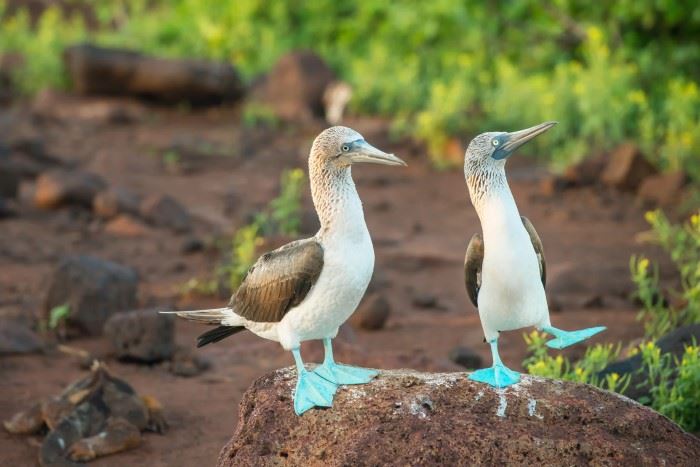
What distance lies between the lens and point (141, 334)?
7.38 m

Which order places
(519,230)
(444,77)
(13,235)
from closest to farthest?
1. (519,230)
2. (13,235)
3. (444,77)

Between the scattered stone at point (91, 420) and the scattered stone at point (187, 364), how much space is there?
2.95 feet

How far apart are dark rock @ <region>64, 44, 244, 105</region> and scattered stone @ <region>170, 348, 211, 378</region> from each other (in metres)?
8.44

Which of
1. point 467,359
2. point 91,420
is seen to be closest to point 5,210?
point 91,420

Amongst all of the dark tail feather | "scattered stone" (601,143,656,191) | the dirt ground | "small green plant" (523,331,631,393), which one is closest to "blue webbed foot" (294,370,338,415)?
the dark tail feather

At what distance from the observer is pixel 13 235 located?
33.7 ft

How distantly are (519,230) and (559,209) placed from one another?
681 cm

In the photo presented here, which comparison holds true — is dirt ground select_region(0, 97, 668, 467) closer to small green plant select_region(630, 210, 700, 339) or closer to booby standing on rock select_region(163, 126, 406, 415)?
small green plant select_region(630, 210, 700, 339)

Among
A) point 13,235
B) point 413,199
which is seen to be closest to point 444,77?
point 413,199

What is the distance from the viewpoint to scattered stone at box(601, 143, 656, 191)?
11.3 m

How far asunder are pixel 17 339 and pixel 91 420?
165 cm

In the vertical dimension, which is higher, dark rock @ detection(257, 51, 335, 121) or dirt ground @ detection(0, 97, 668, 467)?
dark rock @ detection(257, 51, 335, 121)

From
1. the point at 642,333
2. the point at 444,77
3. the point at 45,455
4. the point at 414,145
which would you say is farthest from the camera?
the point at 444,77

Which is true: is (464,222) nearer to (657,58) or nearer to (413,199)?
(413,199)
